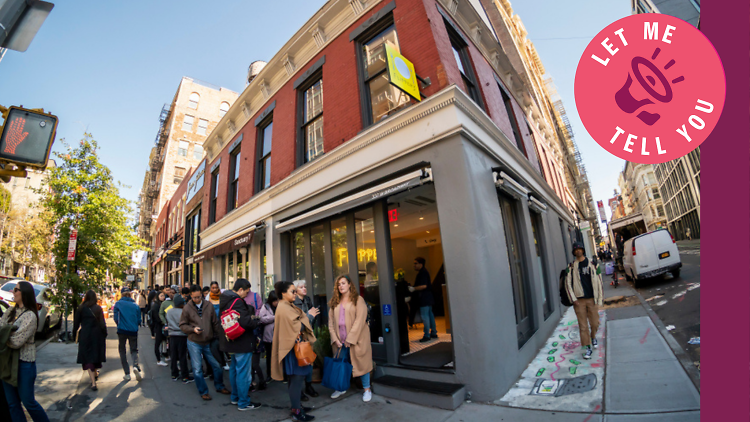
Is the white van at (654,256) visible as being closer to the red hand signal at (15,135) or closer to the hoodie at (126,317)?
the hoodie at (126,317)

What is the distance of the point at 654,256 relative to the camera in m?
13.0

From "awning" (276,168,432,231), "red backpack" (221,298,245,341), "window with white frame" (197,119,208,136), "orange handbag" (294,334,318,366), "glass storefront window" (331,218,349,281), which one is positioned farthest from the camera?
"window with white frame" (197,119,208,136)

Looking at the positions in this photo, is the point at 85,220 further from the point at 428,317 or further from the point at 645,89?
the point at 645,89

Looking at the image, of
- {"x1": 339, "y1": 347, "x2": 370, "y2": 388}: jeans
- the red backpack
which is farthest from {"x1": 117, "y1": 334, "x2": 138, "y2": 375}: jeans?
{"x1": 339, "y1": 347, "x2": 370, "y2": 388}: jeans

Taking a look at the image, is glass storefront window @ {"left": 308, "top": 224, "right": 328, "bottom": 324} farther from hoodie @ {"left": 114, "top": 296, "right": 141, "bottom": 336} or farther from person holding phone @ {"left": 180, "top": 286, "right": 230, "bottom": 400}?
hoodie @ {"left": 114, "top": 296, "right": 141, "bottom": 336}

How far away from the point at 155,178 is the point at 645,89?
47.7 m

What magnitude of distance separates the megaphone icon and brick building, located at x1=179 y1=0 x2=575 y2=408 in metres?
2.91

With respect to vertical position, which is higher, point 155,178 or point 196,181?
point 155,178

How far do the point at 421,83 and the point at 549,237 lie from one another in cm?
726

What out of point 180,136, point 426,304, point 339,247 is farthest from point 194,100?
point 426,304

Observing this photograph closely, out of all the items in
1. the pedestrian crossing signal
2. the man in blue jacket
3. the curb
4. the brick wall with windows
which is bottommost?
the curb

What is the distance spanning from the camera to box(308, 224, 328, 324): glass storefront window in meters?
7.82

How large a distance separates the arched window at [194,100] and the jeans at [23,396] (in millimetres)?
40371

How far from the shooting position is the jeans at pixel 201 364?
5538 millimetres
